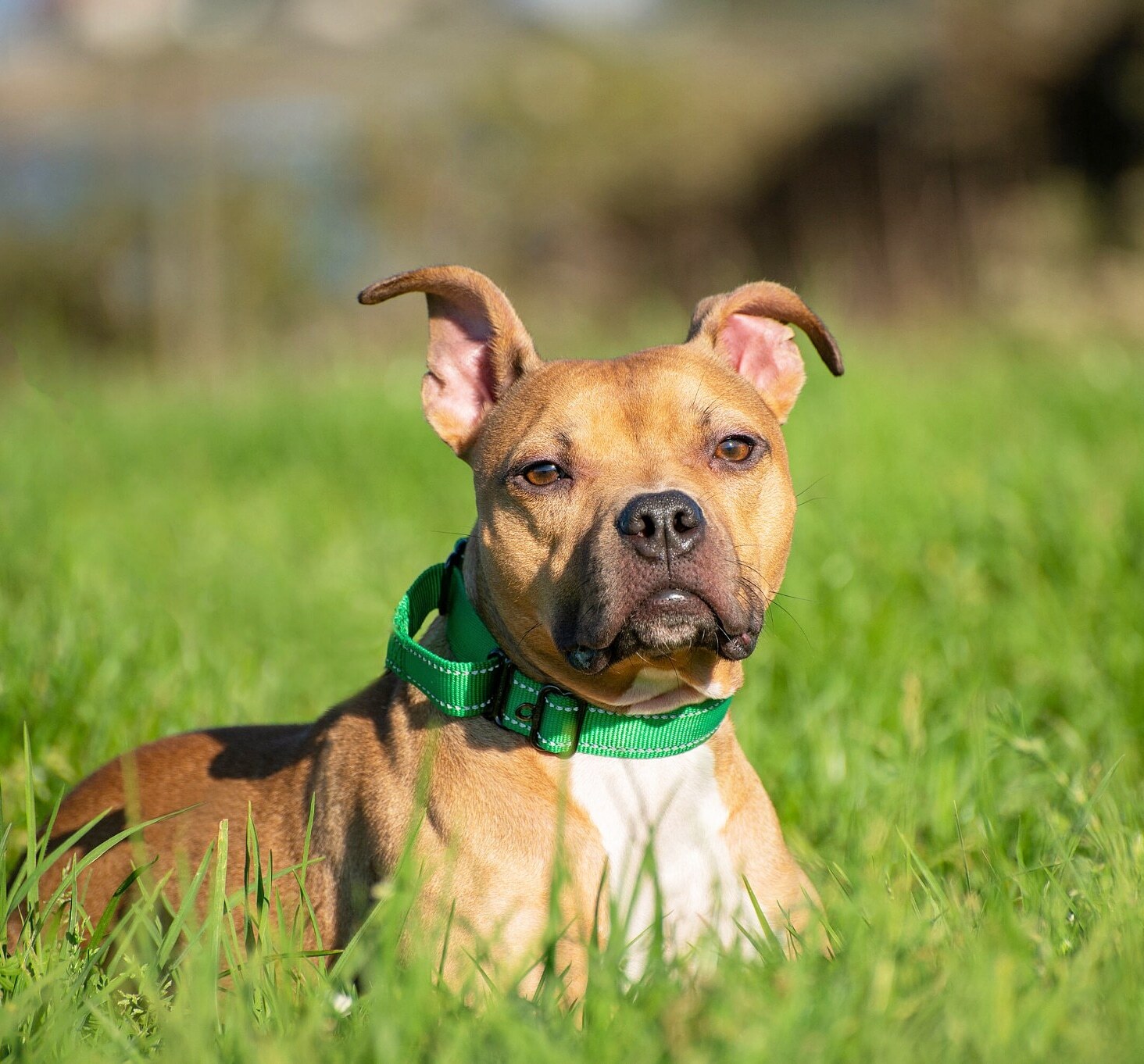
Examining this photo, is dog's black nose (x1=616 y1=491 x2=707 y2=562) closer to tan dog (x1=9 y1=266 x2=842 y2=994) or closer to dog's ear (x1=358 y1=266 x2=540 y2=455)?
tan dog (x1=9 y1=266 x2=842 y2=994)

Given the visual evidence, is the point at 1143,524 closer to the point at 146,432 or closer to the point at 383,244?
the point at 146,432

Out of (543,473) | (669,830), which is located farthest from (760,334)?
(669,830)

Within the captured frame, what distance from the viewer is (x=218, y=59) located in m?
21.0

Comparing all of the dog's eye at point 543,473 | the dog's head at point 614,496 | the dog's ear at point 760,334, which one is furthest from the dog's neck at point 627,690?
the dog's ear at point 760,334

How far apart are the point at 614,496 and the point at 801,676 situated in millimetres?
2326

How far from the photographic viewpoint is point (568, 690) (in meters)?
3.59

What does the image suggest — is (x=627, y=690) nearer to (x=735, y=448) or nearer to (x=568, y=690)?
(x=568, y=690)

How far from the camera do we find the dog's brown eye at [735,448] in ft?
12.4

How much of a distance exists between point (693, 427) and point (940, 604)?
2.82 meters

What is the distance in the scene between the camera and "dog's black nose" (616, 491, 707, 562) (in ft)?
10.9

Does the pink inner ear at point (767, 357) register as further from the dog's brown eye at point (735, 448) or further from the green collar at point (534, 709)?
the green collar at point (534, 709)

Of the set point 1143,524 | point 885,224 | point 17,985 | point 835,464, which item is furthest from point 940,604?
point 885,224

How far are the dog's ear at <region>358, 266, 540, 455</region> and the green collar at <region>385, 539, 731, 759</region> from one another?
81 centimetres

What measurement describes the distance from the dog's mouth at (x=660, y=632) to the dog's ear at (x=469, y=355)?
1.07 meters
